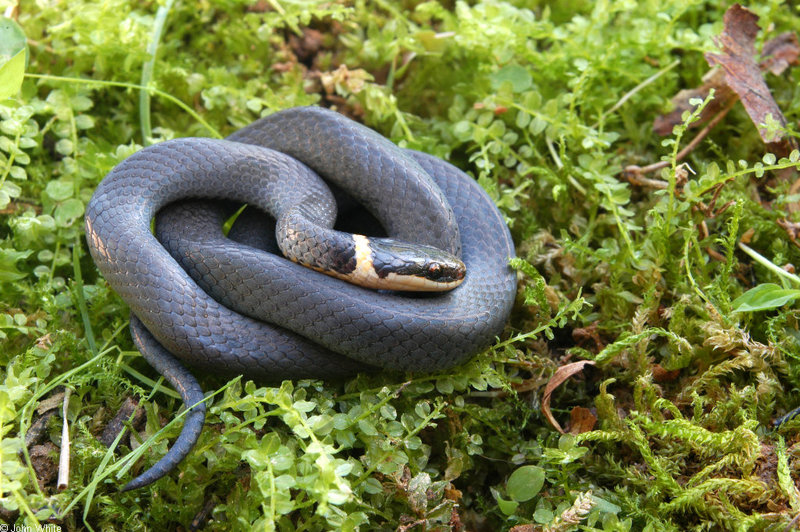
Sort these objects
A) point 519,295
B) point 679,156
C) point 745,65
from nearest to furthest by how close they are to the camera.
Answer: point 519,295
point 679,156
point 745,65

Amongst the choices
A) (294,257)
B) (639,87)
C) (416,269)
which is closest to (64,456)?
(294,257)

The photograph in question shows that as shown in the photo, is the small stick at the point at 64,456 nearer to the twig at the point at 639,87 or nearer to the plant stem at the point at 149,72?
the plant stem at the point at 149,72

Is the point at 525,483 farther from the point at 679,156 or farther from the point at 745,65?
the point at 745,65

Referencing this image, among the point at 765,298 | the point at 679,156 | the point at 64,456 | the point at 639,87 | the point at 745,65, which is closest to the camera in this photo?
the point at 64,456

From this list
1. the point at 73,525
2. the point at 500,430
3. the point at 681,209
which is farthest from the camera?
the point at 681,209

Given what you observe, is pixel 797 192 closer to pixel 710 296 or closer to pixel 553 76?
pixel 710 296

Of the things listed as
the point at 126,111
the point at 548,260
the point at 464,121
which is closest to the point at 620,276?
the point at 548,260
